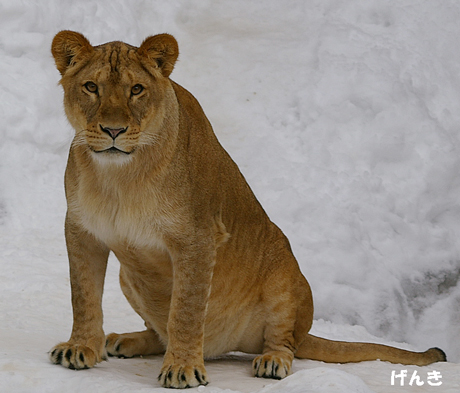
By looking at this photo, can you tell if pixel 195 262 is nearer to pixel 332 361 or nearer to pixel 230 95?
pixel 332 361

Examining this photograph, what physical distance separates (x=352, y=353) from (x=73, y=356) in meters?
2.09

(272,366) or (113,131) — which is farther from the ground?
(113,131)

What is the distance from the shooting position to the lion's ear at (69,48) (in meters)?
4.42

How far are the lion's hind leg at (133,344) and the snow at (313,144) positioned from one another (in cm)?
10

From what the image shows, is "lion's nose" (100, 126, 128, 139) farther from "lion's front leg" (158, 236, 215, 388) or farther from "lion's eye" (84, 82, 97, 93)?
"lion's front leg" (158, 236, 215, 388)

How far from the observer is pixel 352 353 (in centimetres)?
558

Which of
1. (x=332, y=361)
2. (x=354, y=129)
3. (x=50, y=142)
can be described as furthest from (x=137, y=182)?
(x=354, y=129)

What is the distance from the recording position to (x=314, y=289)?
7656mm

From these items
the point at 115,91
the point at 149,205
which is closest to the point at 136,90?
the point at 115,91

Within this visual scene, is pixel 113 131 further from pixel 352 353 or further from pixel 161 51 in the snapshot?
pixel 352 353

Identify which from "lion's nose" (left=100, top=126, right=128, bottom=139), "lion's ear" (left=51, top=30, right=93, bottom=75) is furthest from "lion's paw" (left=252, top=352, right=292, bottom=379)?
"lion's ear" (left=51, top=30, right=93, bottom=75)

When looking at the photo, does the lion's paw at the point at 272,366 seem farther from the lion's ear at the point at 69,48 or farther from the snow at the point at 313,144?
the lion's ear at the point at 69,48

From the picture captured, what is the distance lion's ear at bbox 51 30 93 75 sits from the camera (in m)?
4.42

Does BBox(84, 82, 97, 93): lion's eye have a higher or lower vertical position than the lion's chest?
higher
